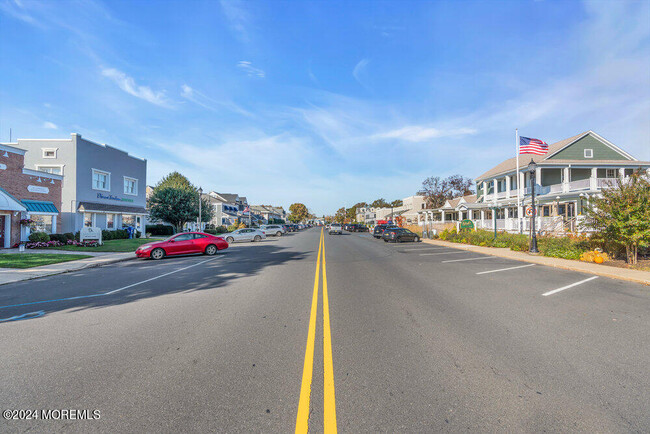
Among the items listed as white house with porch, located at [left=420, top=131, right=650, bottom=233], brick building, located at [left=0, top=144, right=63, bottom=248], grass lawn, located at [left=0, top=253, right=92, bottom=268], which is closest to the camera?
grass lawn, located at [left=0, top=253, right=92, bottom=268]

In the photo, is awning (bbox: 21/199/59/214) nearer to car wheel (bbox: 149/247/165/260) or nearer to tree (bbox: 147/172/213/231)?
car wheel (bbox: 149/247/165/260)

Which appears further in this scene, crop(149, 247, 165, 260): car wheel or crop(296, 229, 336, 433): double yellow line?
crop(149, 247, 165, 260): car wheel

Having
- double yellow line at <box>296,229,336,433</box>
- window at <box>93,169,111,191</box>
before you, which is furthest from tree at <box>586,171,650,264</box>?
window at <box>93,169,111,191</box>

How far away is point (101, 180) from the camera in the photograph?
97.4 feet

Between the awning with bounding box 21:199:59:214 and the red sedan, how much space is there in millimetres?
11370

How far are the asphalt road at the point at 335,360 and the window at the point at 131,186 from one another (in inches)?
1112

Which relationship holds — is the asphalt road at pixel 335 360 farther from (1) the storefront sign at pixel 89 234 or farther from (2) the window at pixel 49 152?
(2) the window at pixel 49 152

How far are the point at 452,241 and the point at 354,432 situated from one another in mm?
28472

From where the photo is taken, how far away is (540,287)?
9.07 meters

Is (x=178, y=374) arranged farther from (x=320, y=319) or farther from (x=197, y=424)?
(x=320, y=319)

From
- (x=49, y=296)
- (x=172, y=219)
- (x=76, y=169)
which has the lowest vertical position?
(x=49, y=296)

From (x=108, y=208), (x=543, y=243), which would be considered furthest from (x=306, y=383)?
(x=108, y=208)

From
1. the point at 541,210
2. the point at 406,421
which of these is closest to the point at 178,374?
the point at 406,421

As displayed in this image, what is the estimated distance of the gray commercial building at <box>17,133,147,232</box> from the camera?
26.4m
